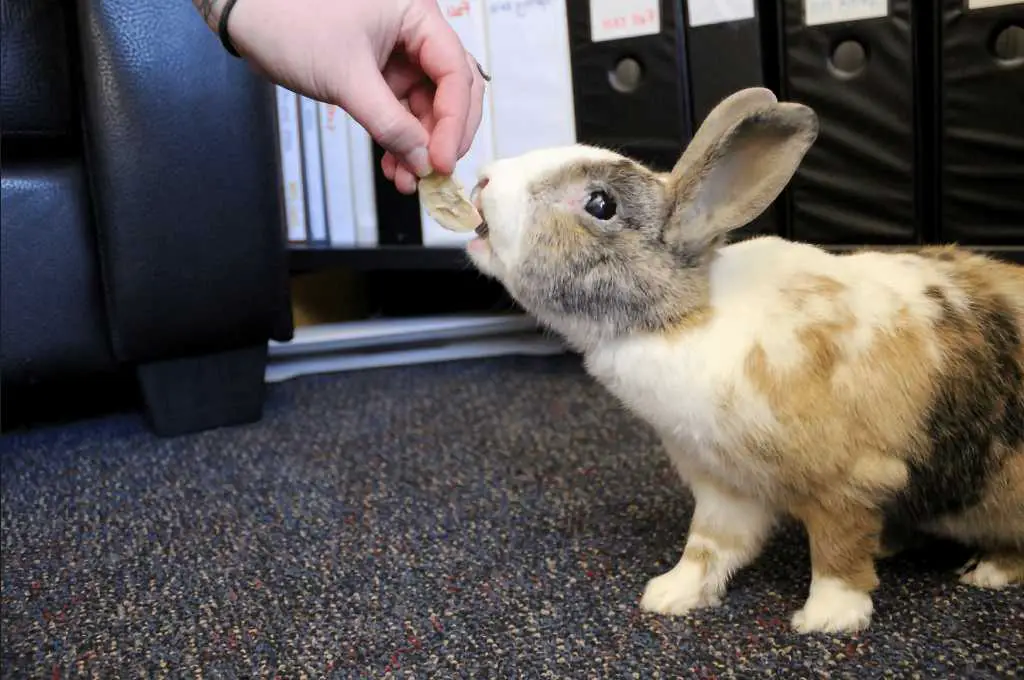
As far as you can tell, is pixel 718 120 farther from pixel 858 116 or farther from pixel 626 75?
pixel 626 75

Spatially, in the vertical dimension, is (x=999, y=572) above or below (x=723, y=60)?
below

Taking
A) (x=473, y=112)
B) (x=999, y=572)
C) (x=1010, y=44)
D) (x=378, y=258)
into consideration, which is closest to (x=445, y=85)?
(x=473, y=112)

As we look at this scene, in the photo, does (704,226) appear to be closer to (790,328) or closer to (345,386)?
(790,328)

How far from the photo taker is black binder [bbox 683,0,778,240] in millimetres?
1268

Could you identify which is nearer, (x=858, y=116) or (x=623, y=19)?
(x=858, y=116)

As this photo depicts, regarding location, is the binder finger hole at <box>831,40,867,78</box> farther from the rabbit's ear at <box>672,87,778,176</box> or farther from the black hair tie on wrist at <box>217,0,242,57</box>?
the black hair tie on wrist at <box>217,0,242,57</box>

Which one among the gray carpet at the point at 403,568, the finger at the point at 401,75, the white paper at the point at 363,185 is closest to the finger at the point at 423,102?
the finger at the point at 401,75

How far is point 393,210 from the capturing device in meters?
1.67

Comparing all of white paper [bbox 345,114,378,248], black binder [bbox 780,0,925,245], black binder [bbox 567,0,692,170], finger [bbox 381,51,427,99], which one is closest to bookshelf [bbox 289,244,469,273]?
white paper [bbox 345,114,378,248]

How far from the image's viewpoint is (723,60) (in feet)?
4.24

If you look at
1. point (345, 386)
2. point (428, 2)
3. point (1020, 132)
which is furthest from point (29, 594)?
point (1020, 132)

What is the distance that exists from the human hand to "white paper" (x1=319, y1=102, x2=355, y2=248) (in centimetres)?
82

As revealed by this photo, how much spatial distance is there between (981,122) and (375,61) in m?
0.74

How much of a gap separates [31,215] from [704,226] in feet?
2.67
